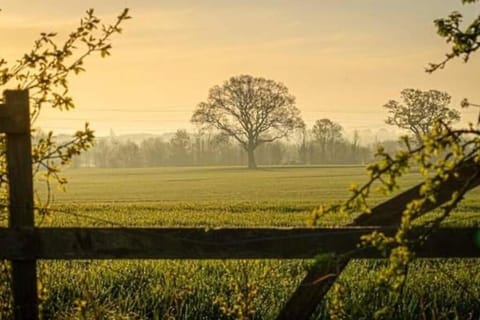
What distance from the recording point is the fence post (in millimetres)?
4336

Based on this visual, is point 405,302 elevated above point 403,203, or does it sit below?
below

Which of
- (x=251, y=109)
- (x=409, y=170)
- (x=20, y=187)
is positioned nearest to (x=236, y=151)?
(x=251, y=109)

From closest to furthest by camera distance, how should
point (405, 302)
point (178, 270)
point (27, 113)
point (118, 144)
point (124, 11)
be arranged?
point (27, 113) → point (124, 11) → point (405, 302) → point (178, 270) → point (118, 144)

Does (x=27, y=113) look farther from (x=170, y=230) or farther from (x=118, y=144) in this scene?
(x=118, y=144)

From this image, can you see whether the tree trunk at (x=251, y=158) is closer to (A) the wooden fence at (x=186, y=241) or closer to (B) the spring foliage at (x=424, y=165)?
(A) the wooden fence at (x=186, y=241)

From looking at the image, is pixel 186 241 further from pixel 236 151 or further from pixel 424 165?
pixel 236 151

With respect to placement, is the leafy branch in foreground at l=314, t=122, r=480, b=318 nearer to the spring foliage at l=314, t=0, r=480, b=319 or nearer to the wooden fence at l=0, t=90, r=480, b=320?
the spring foliage at l=314, t=0, r=480, b=319

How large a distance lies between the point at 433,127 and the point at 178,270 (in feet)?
21.2

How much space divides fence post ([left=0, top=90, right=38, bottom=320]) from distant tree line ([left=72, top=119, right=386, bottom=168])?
11934 cm

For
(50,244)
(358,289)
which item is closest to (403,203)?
(50,244)

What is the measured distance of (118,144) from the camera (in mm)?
155375

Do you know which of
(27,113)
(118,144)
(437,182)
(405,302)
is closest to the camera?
(437,182)

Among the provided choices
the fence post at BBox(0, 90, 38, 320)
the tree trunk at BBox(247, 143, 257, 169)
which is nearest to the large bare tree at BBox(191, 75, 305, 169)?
the tree trunk at BBox(247, 143, 257, 169)

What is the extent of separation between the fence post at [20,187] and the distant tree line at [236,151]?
119342 millimetres
